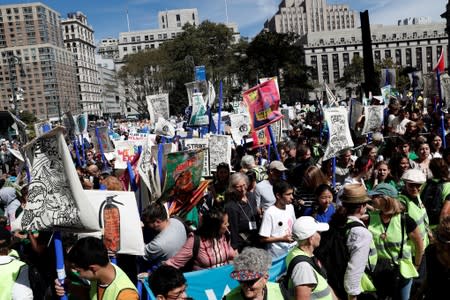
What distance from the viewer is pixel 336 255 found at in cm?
352

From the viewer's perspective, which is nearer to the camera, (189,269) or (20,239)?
(189,269)

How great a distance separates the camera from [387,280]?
374cm

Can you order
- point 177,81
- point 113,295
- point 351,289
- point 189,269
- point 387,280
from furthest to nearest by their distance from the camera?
point 177,81 → point 189,269 → point 387,280 → point 351,289 → point 113,295

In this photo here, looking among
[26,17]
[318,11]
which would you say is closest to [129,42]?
[26,17]

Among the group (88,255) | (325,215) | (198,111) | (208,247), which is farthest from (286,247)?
(198,111)

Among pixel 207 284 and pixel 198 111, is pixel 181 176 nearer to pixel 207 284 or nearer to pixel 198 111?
pixel 207 284

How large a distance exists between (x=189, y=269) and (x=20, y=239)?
6.01ft

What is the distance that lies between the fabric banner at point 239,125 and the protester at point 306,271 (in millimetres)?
8226

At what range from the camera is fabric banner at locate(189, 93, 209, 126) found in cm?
1041

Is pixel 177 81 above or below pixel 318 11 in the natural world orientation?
below

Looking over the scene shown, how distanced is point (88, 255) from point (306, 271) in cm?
140

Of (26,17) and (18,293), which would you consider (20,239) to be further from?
(26,17)

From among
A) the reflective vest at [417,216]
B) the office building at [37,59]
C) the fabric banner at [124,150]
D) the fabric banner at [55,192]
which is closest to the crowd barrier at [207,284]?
the fabric banner at [55,192]

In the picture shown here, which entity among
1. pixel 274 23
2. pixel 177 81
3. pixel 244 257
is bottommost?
pixel 244 257
